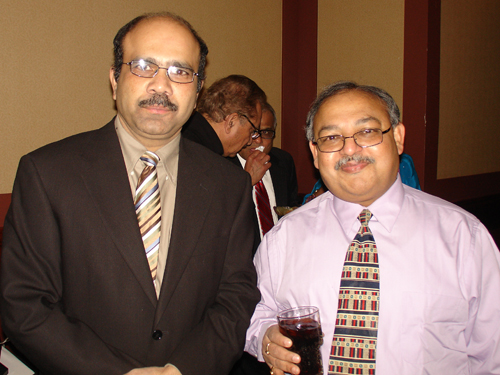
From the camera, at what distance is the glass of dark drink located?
1146 millimetres

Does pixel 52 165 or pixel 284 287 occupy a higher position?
pixel 52 165

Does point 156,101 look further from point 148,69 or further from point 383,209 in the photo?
point 383,209

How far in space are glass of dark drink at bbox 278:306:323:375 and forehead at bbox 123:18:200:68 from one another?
1008mm

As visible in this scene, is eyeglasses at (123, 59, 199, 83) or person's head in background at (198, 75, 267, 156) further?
person's head in background at (198, 75, 267, 156)

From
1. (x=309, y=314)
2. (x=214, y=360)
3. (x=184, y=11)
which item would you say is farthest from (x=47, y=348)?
(x=184, y=11)

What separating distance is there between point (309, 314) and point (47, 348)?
31.6 inches

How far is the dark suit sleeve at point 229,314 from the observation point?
131 centimetres

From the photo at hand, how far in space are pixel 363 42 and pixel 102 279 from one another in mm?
3253

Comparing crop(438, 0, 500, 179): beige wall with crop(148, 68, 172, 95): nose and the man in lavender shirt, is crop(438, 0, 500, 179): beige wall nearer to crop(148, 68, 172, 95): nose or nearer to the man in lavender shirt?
the man in lavender shirt

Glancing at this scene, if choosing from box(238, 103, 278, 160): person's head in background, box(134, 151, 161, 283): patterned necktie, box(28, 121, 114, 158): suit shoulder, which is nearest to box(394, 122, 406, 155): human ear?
box(134, 151, 161, 283): patterned necktie

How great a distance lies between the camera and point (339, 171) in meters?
1.46

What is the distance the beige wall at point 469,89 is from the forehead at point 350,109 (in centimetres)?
247

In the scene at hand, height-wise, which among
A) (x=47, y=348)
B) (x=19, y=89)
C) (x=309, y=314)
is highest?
(x=19, y=89)

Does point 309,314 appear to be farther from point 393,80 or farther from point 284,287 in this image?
point 393,80
